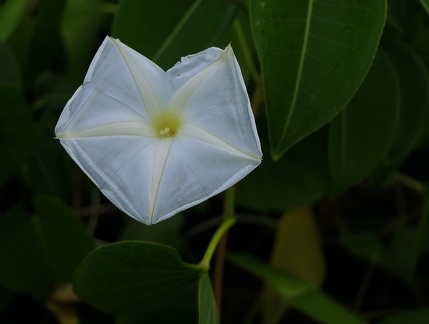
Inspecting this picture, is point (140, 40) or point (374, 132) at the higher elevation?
point (140, 40)

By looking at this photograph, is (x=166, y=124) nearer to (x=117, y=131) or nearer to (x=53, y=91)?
(x=117, y=131)

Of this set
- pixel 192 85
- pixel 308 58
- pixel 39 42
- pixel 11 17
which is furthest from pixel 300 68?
pixel 39 42

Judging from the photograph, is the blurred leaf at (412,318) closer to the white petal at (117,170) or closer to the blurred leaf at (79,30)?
the white petal at (117,170)

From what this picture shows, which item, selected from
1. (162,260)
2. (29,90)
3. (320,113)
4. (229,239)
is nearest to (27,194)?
(29,90)

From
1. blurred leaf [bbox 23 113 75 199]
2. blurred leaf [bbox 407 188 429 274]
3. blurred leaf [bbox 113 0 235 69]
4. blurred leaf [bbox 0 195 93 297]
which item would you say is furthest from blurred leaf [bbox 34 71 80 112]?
blurred leaf [bbox 407 188 429 274]

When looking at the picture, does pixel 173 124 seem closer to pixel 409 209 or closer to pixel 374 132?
pixel 374 132

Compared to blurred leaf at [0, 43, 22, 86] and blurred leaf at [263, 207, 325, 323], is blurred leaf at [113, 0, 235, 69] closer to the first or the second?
blurred leaf at [0, 43, 22, 86]
